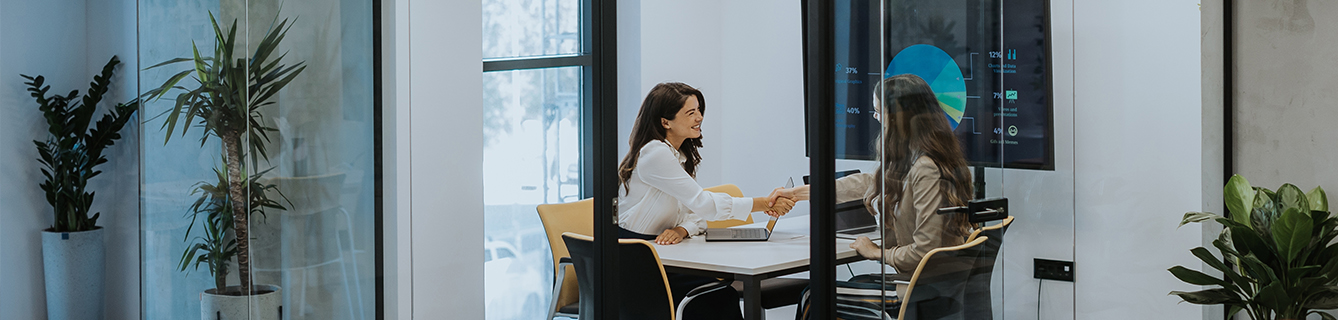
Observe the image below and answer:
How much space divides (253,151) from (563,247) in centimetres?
123

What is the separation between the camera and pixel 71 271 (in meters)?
2.99

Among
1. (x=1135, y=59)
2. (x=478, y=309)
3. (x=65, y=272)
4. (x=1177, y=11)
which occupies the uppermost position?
(x=1177, y=11)

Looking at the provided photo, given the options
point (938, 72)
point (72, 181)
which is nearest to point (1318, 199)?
point (938, 72)

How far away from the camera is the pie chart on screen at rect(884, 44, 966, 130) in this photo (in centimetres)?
214

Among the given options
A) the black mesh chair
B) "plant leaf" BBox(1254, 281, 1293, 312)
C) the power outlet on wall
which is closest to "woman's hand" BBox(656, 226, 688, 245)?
the black mesh chair

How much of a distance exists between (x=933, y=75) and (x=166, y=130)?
105 inches

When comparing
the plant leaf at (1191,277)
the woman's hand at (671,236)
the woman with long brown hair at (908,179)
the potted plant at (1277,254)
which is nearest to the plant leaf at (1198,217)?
the potted plant at (1277,254)

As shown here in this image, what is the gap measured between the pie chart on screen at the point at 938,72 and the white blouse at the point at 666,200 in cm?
117

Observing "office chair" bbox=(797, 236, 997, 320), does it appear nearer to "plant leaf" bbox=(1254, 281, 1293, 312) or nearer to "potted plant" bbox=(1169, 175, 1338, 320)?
"potted plant" bbox=(1169, 175, 1338, 320)

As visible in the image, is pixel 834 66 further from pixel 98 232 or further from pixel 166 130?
pixel 98 232

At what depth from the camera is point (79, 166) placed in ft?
9.79

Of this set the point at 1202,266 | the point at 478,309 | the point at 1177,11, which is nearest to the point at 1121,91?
the point at 1177,11

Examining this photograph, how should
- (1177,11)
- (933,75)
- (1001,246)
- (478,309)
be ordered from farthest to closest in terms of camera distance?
(478,309) < (1177,11) < (1001,246) < (933,75)

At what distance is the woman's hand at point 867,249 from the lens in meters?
2.13
